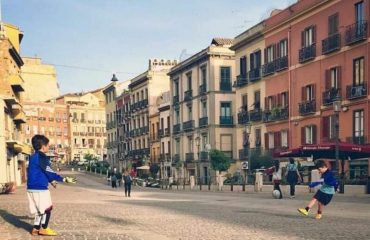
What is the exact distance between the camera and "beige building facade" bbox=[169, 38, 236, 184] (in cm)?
5253

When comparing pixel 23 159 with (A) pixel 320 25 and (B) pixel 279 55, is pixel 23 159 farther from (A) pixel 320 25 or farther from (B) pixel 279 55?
(A) pixel 320 25

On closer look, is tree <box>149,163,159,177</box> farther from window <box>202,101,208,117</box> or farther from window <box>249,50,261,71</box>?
window <box>249,50,261,71</box>

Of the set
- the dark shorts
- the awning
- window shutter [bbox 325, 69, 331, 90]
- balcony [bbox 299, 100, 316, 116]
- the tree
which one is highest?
window shutter [bbox 325, 69, 331, 90]

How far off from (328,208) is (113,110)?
75.0 meters

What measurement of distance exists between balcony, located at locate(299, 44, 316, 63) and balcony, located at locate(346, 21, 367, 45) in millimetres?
3895

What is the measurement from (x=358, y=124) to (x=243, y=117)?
16.3 metres

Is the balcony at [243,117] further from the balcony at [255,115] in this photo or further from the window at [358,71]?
the window at [358,71]

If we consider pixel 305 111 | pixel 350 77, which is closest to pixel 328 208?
pixel 350 77

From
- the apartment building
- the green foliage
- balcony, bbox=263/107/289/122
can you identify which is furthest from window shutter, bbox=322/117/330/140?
the apartment building

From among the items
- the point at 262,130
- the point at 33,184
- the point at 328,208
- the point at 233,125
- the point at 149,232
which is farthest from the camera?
the point at 233,125

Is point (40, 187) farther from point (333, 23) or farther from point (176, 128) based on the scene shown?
point (176, 128)

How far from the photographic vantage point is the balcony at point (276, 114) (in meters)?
38.3

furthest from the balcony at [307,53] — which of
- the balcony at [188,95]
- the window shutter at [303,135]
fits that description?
the balcony at [188,95]

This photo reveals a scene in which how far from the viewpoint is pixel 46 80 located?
113 meters
